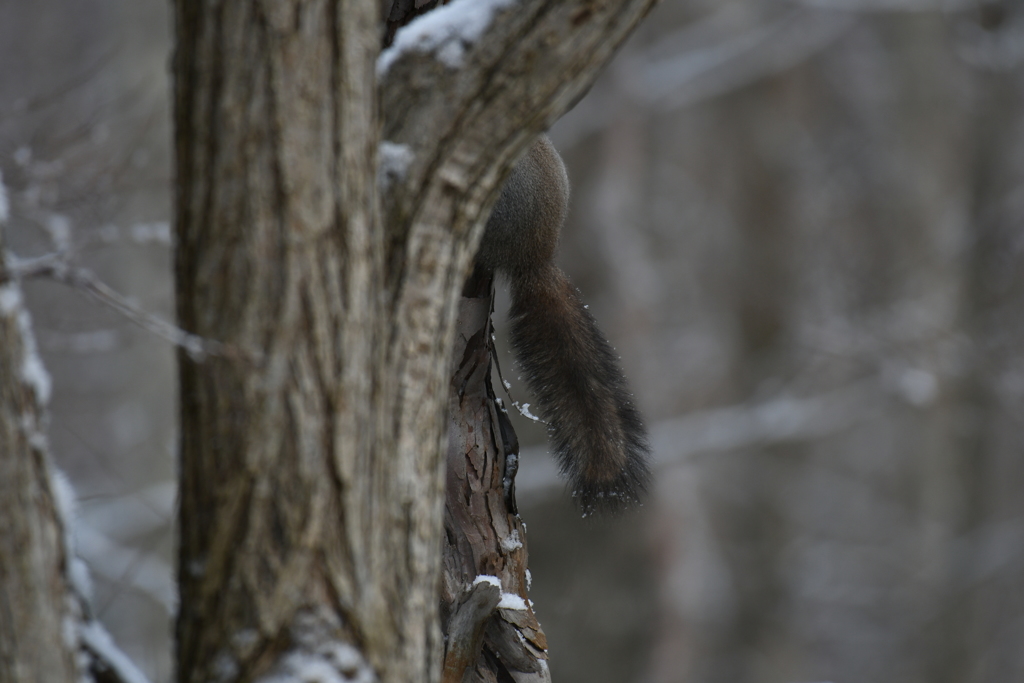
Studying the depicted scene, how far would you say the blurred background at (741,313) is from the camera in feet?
20.3

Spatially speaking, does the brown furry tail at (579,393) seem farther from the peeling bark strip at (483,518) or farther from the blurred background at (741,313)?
the blurred background at (741,313)

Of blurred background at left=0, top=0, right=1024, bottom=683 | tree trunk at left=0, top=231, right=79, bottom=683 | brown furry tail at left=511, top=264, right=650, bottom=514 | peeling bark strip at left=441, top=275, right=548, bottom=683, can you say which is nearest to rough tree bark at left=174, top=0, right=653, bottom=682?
tree trunk at left=0, top=231, right=79, bottom=683

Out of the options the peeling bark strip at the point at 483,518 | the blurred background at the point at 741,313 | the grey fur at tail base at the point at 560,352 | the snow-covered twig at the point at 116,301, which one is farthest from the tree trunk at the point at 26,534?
the blurred background at the point at 741,313

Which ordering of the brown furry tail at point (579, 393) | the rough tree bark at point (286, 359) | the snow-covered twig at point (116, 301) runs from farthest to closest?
the brown furry tail at point (579, 393), the rough tree bark at point (286, 359), the snow-covered twig at point (116, 301)

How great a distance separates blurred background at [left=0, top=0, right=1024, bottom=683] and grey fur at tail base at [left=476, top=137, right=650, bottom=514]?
1.37 meters

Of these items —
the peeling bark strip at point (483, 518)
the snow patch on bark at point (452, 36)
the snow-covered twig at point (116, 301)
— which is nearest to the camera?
the snow-covered twig at point (116, 301)

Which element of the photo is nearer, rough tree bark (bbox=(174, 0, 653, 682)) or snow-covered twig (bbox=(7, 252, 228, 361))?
snow-covered twig (bbox=(7, 252, 228, 361))

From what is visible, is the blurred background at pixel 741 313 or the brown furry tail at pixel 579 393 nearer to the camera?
the brown furry tail at pixel 579 393

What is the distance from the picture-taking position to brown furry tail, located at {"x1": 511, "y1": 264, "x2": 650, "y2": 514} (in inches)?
98.4

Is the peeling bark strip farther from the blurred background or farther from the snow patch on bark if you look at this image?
the blurred background

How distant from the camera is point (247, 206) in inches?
48.4

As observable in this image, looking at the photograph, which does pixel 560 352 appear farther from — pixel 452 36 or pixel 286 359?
pixel 286 359

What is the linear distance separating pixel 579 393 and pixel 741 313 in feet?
26.0

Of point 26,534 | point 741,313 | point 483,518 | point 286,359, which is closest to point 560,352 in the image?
point 483,518
